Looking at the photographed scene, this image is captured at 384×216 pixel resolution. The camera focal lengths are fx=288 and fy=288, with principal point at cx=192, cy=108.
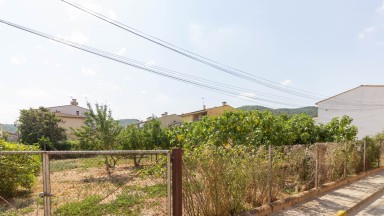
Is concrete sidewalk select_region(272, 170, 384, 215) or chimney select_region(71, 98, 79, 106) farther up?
chimney select_region(71, 98, 79, 106)

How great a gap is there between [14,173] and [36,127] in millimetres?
29658

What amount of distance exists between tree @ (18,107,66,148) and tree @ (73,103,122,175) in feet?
68.8

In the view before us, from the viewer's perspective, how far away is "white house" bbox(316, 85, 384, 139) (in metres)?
32.2

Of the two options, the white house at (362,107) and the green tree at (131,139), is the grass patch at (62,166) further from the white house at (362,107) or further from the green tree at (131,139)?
the white house at (362,107)

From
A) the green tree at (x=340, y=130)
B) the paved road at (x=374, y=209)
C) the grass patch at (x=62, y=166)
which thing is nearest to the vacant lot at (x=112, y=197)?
the paved road at (x=374, y=209)

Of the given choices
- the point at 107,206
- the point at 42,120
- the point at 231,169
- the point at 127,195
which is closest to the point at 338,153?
the point at 231,169

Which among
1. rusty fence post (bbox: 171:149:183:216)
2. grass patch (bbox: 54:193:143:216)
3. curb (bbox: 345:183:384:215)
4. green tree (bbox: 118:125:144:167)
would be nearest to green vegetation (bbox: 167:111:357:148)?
grass patch (bbox: 54:193:143:216)

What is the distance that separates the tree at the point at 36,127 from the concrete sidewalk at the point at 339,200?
33.4m

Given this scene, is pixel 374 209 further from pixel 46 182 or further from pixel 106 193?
pixel 46 182

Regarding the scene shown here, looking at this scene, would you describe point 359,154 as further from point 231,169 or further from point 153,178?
point 153,178

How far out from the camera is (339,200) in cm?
742

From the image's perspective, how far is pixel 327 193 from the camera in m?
8.25

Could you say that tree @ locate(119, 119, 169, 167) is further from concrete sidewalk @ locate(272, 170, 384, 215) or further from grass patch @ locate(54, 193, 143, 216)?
concrete sidewalk @ locate(272, 170, 384, 215)

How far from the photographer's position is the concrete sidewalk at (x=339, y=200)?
6.39 m
